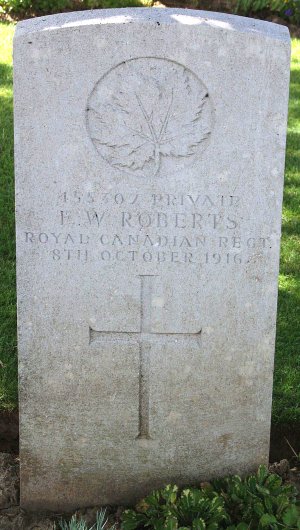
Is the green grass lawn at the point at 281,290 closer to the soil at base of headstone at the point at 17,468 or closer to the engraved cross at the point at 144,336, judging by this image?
the soil at base of headstone at the point at 17,468

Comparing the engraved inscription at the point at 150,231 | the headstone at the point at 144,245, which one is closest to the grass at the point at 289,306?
the headstone at the point at 144,245

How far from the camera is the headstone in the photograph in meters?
2.88

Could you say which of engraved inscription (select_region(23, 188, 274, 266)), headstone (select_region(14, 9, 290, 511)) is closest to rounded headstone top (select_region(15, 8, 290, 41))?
headstone (select_region(14, 9, 290, 511))

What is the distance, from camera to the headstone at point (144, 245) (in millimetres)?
2877

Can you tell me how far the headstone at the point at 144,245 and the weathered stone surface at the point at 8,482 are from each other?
10cm

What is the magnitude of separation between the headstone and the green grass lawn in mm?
582

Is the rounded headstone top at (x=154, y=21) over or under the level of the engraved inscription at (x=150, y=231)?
over

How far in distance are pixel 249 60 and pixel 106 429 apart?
1.51 m

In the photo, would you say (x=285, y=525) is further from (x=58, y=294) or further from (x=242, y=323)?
(x=58, y=294)

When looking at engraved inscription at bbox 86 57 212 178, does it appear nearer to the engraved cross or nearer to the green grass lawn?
the engraved cross

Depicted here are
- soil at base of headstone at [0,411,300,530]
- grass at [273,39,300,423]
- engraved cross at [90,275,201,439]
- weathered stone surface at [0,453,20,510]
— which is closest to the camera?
engraved cross at [90,275,201,439]

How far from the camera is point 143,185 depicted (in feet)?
9.89

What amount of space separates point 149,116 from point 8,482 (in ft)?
5.39

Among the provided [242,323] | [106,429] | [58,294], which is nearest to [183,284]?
[242,323]
